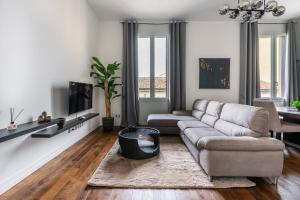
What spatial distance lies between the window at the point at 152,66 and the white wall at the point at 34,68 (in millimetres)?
2073

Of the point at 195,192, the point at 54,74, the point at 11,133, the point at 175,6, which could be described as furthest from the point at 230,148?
the point at 175,6

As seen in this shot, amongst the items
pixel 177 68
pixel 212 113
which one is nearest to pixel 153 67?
pixel 177 68

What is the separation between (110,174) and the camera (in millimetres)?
2613

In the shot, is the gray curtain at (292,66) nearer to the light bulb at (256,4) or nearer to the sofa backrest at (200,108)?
the sofa backrest at (200,108)

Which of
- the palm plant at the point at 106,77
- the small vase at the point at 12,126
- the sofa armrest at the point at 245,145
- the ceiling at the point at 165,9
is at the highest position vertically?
the ceiling at the point at 165,9

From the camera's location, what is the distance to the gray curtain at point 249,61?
19.0ft

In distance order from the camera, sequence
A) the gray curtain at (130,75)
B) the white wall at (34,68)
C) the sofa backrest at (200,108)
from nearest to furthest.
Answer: the white wall at (34,68) < the sofa backrest at (200,108) < the gray curtain at (130,75)

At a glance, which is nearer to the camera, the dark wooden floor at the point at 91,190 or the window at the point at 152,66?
the dark wooden floor at the point at 91,190

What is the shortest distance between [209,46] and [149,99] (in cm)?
226

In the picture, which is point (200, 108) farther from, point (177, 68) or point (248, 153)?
point (248, 153)

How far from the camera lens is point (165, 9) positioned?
5148 mm

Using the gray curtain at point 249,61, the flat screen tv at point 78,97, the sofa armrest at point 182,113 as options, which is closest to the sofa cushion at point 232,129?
the sofa armrest at point 182,113

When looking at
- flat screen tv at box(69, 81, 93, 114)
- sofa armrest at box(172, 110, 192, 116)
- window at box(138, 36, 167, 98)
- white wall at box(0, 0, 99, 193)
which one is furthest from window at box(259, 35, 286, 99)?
white wall at box(0, 0, 99, 193)

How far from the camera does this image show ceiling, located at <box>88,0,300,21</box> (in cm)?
473
